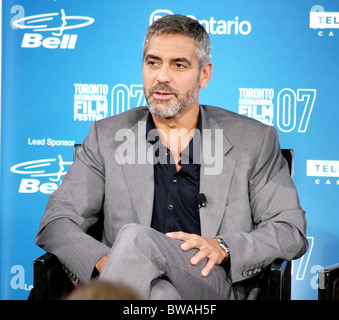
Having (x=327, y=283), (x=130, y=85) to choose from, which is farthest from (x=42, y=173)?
(x=327, y=283)

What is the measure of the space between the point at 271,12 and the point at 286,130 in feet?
2.43

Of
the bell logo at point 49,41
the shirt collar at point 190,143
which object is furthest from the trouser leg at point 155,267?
the bell logo at point 49,41

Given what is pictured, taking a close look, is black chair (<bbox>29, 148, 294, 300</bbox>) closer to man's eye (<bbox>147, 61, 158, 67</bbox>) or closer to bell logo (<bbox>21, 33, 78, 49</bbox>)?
man's eye (<bbox>147, 61, 158, 67</bbox>)

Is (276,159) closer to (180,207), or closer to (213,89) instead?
(180,207)

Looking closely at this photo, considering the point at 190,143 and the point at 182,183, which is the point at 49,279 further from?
the point at 190,143

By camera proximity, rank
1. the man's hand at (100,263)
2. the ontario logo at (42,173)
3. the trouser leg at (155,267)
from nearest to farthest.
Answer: the trouser leg at (155,267)
the man's hand at (100,263)
the ontario logo at (42,173)

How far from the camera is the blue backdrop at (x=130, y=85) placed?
3533mm

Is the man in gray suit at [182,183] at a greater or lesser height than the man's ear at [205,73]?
lesser

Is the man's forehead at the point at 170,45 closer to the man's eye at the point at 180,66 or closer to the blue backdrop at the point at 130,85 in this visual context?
the man's eye at the point at 180,66

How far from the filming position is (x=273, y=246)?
2299mm

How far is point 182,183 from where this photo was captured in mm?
2580

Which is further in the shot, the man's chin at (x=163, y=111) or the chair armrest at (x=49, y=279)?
the man's chin at (x=163, y=111)

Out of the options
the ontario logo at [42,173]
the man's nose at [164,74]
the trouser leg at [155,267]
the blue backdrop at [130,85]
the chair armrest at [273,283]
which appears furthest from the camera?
the ontario logo at [42,173]

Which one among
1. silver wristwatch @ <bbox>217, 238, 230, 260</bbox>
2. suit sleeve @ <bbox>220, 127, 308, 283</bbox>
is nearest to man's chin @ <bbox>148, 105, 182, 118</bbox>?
suit sleeve @ <bbox>220, 127, 308, 283</bbox>
